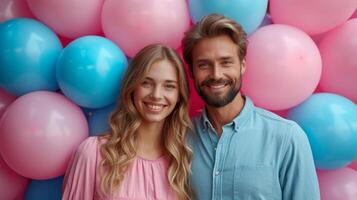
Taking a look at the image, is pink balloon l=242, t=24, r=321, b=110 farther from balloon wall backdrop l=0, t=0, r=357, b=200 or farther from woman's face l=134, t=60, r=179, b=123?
woman's face l=134, t=60, r=179, b=123

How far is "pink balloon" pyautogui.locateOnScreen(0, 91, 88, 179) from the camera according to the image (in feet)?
5.49

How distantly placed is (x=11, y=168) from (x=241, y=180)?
3.50ft

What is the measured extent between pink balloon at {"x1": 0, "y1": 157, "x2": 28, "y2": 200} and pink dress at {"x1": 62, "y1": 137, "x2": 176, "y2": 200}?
367mm

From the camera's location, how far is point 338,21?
185cm

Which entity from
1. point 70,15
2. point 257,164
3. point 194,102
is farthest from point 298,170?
point 70,15

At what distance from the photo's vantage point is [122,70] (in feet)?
5.66

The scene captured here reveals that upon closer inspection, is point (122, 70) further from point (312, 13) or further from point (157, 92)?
point (312, 13)

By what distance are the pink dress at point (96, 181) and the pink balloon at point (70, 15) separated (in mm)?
554

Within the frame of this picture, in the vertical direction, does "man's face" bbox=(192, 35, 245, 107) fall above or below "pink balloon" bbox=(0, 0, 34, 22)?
below

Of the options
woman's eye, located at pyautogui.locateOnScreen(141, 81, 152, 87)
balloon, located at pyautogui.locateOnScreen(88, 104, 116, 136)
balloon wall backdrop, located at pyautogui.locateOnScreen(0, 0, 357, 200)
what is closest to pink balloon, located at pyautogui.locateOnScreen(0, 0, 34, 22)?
balloon wall backdrop, located at pyautogui.locateOnScreen(0, 0, 357, 200)

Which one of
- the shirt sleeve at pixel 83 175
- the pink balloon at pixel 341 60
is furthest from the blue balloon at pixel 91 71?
the pink balloon at pixel 341 60

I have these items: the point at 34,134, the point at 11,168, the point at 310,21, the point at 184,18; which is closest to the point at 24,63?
the point at 34,134

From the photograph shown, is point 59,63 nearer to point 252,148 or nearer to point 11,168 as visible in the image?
point 11,168

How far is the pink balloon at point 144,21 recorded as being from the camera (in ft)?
5.59
